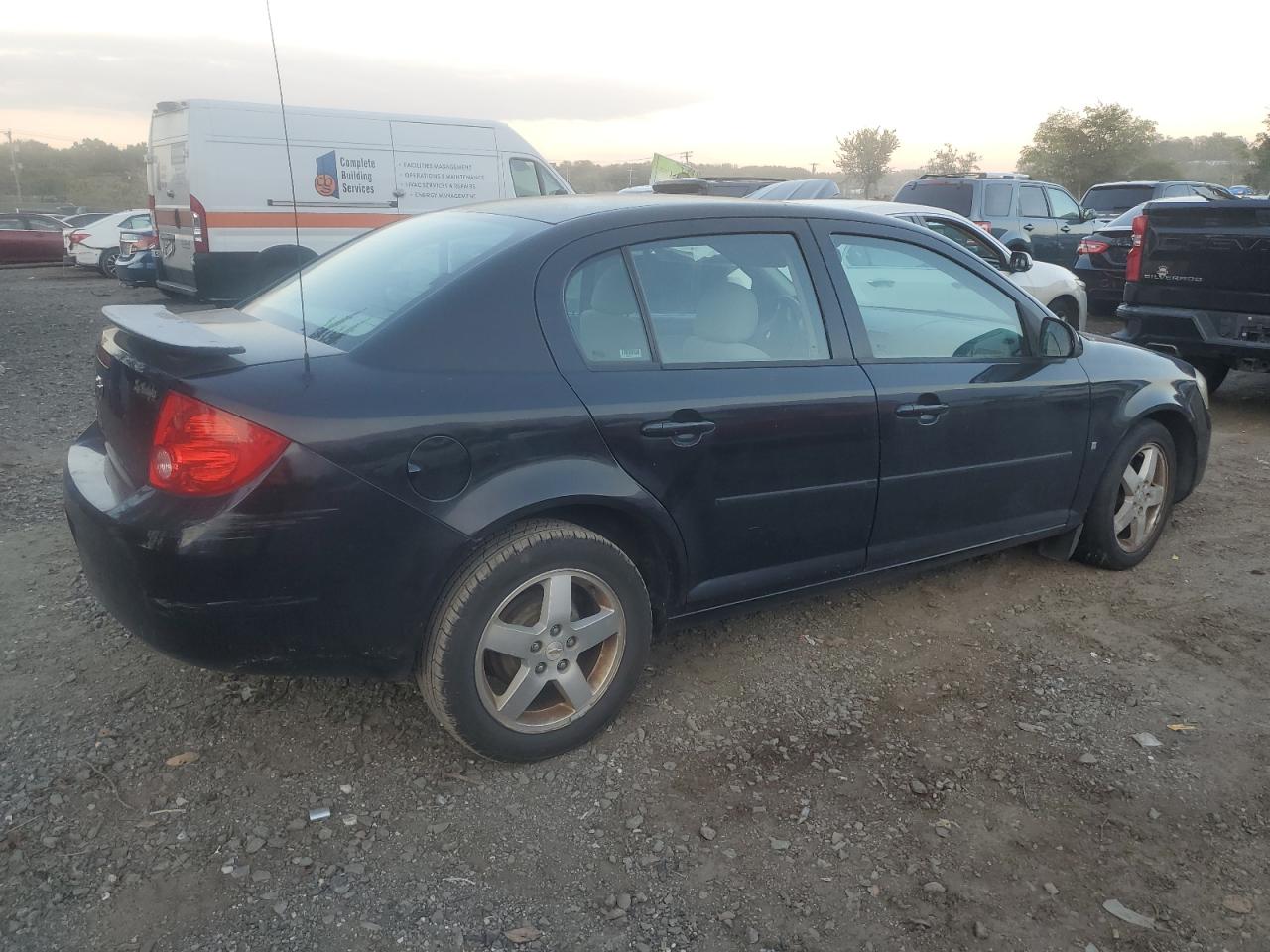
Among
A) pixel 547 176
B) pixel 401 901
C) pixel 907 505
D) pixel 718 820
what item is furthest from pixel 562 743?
pixel 547 176

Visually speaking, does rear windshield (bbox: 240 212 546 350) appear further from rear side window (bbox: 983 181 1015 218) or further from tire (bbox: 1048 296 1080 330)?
rear side window (bbox: 983 181 1015 218)

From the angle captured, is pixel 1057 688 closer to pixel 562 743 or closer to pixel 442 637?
pixel 562 743

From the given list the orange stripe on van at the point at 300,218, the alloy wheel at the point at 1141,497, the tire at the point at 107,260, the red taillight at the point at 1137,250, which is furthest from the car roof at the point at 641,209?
the tire at the point at 107,260

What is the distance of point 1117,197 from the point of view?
659 inches

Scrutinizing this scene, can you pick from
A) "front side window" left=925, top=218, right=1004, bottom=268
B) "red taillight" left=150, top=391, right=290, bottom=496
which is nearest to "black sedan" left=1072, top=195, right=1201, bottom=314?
"front side window" left=925, top=218, right=1004, bottom=268

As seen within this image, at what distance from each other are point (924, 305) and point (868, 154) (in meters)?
58.7

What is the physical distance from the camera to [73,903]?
2.32m

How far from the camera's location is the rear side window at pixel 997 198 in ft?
43.5

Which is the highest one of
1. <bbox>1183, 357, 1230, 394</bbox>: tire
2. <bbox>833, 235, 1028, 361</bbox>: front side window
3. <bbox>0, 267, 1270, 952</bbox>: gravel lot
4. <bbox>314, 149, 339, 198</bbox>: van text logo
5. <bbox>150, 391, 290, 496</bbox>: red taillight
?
<bbox>314, 149, 339, 198</bbox>: van text logo

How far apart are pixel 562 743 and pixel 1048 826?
4.43 ft

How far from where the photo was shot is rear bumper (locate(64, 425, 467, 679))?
244 centimetres

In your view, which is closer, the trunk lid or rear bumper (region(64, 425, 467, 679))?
rear bumper (region(64, 425, 467, 679))

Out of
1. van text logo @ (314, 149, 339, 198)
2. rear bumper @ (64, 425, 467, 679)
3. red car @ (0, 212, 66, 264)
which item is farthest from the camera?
red car @ (0, 212, 66, 264)

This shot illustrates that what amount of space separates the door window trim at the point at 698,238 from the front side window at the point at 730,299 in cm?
1
